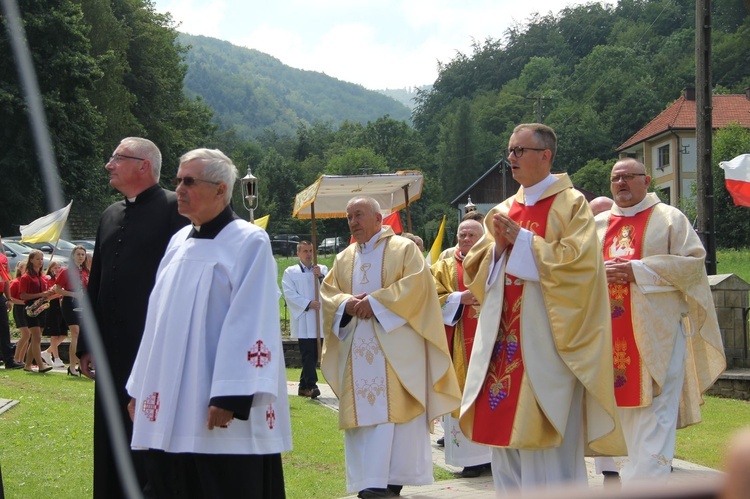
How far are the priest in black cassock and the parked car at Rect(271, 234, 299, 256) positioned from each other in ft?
146

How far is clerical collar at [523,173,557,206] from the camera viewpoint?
222 inches

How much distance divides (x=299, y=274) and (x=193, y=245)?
935 cm

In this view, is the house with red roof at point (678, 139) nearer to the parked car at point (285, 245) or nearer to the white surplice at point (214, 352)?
the parked car at point (285, 245)

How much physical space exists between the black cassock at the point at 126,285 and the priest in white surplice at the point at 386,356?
7.23 ft

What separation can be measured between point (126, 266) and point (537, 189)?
237 centimetres

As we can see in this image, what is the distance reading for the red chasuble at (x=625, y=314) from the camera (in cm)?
698

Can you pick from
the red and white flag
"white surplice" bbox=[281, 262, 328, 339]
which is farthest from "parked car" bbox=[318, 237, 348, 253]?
"white surplice" bbox=[281, 262, 328, 339]

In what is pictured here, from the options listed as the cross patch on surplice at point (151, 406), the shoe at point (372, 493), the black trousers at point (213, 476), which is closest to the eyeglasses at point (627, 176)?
the shoe at point (372, 493)

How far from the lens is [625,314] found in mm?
7203

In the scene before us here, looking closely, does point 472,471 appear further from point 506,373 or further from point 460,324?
point 506,373

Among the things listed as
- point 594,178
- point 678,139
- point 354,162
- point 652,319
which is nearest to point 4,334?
point 652,319

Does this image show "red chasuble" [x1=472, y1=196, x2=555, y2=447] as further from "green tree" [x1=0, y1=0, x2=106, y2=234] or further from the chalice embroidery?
"green tree" [x1=0, y1=0, x2=106, y2=234]

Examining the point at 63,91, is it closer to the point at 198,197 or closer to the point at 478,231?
the point at 478,231

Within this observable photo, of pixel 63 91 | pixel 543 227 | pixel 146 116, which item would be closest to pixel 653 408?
pixel 543 227
